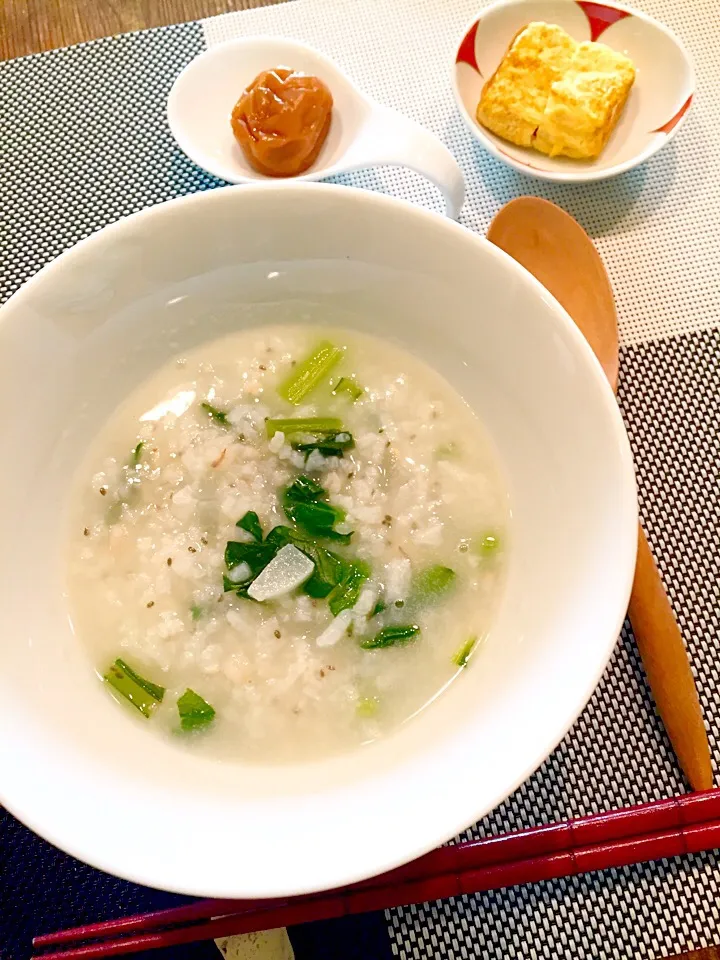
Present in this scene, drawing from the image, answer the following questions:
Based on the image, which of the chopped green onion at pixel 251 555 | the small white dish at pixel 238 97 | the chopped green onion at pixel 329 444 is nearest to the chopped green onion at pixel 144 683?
the chopped green onion at pixel 251 555

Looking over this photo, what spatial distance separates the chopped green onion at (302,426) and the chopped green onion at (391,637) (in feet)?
1.00

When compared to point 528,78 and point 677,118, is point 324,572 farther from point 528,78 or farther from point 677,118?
point 677,118

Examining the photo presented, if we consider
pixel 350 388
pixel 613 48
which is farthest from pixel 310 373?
pixel 613 48

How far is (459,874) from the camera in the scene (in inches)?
39.6

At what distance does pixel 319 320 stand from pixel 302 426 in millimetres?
165

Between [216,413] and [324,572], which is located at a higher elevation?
[216,413]

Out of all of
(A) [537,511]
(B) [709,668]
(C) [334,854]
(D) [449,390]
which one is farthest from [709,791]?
(D) [449,390]

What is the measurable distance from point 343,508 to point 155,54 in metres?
1.11

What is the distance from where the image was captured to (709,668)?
1.11 m

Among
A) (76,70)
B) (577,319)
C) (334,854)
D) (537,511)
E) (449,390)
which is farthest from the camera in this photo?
(76,70)

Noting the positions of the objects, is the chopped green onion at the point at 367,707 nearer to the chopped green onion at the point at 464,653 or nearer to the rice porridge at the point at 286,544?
the rice porridge at the point at 286,544

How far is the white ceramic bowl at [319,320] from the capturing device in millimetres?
796

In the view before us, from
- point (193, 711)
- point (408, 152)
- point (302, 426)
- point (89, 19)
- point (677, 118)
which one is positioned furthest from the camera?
point (89, 19)

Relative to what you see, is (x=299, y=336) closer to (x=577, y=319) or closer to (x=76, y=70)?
(x=577, y=319)
